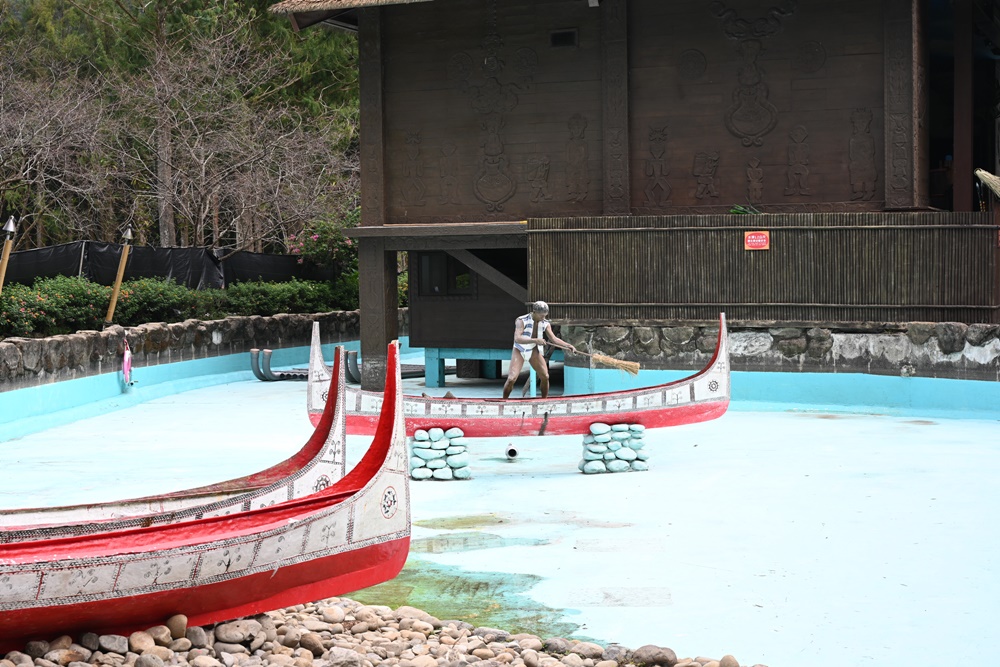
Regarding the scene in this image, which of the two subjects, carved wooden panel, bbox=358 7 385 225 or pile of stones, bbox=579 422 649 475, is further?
carved wooden panel, bbox=358 7 385 225

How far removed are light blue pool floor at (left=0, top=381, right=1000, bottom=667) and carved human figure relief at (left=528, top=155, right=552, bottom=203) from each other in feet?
18.7

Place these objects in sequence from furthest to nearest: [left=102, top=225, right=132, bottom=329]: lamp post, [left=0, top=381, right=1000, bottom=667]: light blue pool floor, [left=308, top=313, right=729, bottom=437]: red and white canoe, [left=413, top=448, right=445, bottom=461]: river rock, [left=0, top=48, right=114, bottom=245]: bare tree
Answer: [left=0, top=48, right=114, bottom=245]: bare tree → [left=102, top=225, right=132, bottom=329]: lamp post → [left=308, top=313, right=729, bottom=437]: red and white canoe → [left=413, top=448, right=445, bottom=461]: river rock → [left=0, top=381, right=1000, bottom=667]: light blue pool floor

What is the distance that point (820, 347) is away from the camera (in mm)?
18531

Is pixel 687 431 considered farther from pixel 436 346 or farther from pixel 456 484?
pixel 436 346

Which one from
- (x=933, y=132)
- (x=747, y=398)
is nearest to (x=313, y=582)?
(x=747, y=398)

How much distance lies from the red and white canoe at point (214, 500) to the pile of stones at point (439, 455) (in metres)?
4.30

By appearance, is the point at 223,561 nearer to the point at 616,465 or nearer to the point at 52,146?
the point at 616,465

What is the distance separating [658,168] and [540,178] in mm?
2112

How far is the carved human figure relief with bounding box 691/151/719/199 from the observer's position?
795 inches

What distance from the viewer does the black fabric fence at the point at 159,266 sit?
21.8 meters

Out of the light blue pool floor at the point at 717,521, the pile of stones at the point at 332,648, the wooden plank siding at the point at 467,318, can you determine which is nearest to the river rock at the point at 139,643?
the pile of stones at the point at 332,648

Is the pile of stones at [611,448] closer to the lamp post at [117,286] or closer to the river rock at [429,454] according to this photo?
the river rock at [429,454]

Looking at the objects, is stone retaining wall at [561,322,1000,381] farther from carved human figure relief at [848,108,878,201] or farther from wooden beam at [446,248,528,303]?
carved human figure relief at [848,108,878,201]


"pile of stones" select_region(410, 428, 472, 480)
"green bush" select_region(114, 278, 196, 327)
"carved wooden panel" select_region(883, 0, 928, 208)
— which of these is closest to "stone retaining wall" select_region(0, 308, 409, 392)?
"green bush" select_region(114, 278, 196, 327)
